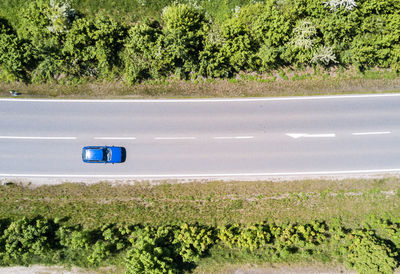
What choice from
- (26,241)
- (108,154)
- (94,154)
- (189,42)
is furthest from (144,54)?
(26,241)

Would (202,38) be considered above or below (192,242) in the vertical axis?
above

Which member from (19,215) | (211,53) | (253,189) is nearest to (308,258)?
(253,189)

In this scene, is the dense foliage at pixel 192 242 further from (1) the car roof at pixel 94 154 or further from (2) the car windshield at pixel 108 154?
(1) the car roof at pixel 94 154

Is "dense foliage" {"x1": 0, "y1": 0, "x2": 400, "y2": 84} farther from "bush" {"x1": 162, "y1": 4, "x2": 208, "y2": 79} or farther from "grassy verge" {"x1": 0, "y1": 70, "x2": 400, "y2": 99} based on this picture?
"grassy verge" {"x1": 0, "y1": 70, "x2": 400, "y2": 99}

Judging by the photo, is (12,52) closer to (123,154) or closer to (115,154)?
(115,154)

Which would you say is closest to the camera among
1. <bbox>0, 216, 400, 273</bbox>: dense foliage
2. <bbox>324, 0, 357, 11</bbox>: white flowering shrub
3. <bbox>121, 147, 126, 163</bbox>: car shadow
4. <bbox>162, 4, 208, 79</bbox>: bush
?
<bbox>324, 0, 357, 11</bbox>: white flowering shrub

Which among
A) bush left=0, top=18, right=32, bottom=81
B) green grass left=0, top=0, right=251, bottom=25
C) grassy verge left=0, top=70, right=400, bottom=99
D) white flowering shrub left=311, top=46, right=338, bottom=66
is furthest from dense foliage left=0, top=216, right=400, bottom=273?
green grass left=0, top=0, right=251, bottom=25
